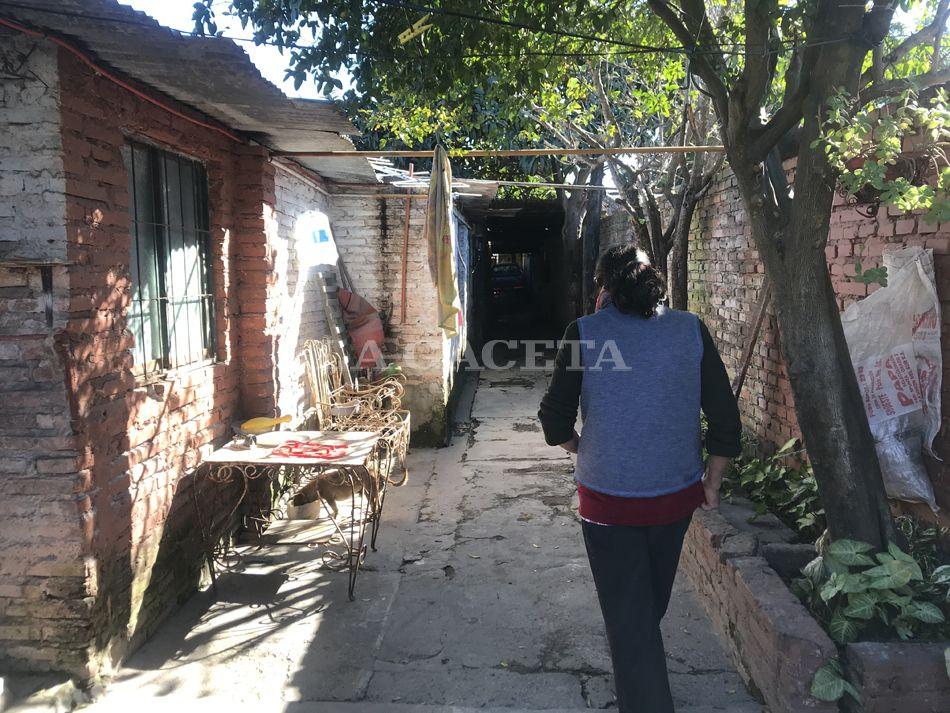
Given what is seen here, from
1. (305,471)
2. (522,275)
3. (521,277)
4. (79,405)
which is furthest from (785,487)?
(522,275)

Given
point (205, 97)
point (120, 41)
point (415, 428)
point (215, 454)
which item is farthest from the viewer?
point (415, 428)

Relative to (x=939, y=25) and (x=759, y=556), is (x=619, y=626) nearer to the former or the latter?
(x=759, y=556)

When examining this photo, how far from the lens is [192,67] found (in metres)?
3.00

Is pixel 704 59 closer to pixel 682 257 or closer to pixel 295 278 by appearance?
pixel 682 257

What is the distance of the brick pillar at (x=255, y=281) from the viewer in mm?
4652

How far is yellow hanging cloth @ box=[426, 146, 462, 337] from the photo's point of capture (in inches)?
173

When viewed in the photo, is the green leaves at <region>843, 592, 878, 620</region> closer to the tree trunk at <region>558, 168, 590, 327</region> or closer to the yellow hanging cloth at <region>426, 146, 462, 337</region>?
the yellow hanging cloth at <region>426, 146, 462, 337</region>

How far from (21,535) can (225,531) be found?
60.6 inches

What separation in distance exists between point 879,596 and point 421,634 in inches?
82.4

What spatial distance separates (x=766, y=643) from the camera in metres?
2.73

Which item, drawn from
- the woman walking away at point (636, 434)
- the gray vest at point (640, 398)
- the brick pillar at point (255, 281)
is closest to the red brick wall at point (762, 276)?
the woman walking away at point (636, 434)

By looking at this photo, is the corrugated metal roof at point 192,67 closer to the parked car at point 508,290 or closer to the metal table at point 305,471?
the metal table at point 305,471

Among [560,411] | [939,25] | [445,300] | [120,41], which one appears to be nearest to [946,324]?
[939,25]

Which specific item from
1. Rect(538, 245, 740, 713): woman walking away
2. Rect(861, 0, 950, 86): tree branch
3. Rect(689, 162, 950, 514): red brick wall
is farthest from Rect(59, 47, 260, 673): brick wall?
Rect(689, 162, 950, 514): red brick wall
